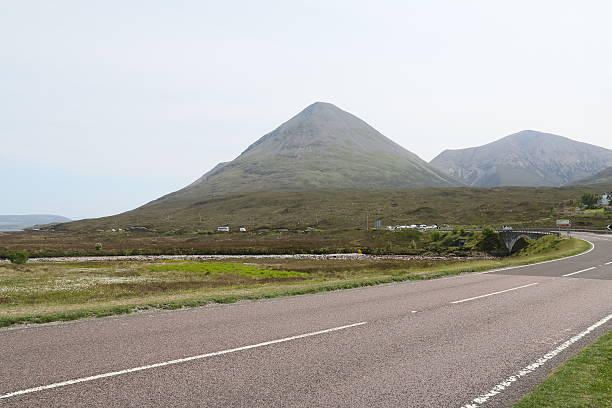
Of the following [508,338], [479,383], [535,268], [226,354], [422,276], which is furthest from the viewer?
[535,268]

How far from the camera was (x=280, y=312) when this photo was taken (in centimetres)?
1415

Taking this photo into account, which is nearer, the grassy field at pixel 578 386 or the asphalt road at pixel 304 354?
the grassy field at pixel 578 386

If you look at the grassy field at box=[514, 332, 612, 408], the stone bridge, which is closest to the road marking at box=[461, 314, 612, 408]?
the grassy field at box=[514, 332, 612, 408]

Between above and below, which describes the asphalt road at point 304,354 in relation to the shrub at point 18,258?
above

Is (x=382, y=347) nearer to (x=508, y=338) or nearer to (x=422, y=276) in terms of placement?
(x=508, y=338)

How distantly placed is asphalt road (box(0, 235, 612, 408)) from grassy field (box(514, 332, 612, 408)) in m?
0.33

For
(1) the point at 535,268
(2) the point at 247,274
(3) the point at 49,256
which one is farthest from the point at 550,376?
(3) the point at 49,256

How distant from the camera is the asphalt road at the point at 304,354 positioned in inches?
278

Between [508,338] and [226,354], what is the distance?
6.96 m

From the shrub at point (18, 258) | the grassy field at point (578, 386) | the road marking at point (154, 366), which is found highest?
the road marking at point (154, 366)

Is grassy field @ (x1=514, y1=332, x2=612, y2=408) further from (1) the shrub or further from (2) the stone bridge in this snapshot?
(2) the stone bridge

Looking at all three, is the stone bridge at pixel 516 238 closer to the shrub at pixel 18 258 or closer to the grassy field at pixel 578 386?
the grassy field at pixel 578 386

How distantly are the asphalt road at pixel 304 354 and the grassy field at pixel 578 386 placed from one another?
33cm

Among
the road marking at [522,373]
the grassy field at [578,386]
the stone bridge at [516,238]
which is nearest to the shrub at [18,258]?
the road marking at [522,373]
